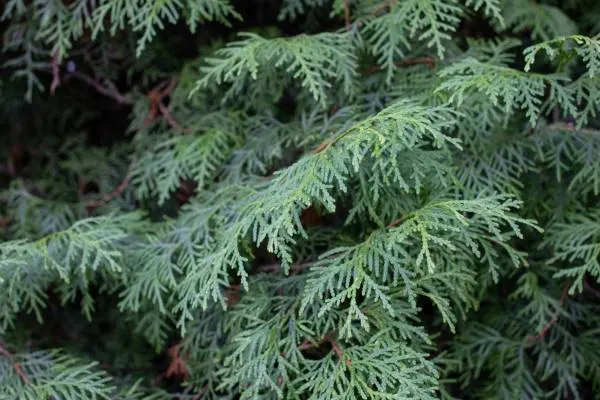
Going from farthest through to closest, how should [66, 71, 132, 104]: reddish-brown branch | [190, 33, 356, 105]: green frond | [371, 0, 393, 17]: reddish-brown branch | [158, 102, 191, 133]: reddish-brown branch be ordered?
[66, 71, 132, 104]: reddish-brown branch < [158, 102, 191, 133]: reddish-brown branch < [371, 0, 393, 17]: reddish-brown branch < [190, 33, 356, 105]: green frond

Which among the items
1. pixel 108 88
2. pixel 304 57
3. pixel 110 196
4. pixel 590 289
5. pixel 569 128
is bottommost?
pixel 590 289

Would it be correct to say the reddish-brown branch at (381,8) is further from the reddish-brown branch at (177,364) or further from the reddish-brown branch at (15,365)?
the reddish-brown branch at (15,365)

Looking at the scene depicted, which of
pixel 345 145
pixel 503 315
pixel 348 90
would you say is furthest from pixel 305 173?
pixel 503 315

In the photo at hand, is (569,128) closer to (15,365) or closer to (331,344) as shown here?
(331,344)

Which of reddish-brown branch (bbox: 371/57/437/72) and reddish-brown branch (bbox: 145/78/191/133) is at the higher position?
reddish-brown branch (bbox: 371/57/437/72)

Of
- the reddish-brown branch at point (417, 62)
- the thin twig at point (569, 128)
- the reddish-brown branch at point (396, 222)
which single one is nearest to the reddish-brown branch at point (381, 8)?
the reddish-brown branch at point (417, 62)

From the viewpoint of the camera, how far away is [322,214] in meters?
1.70

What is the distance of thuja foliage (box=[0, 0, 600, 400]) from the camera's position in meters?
1.43

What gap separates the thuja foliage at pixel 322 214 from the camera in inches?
56.2

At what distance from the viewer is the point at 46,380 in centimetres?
166

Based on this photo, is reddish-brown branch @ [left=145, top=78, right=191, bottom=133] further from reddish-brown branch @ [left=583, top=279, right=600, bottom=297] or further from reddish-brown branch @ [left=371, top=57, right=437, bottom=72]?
reddish-brown branch @ [left=583, top=279, right=600, bottom=297]

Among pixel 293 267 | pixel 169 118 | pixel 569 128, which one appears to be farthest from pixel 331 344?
pixel 169 118

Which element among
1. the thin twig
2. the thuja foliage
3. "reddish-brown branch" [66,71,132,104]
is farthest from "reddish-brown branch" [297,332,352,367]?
"reddish-brown branch" [66,71,132,104]

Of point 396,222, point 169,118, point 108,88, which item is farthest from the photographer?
point 108,88
